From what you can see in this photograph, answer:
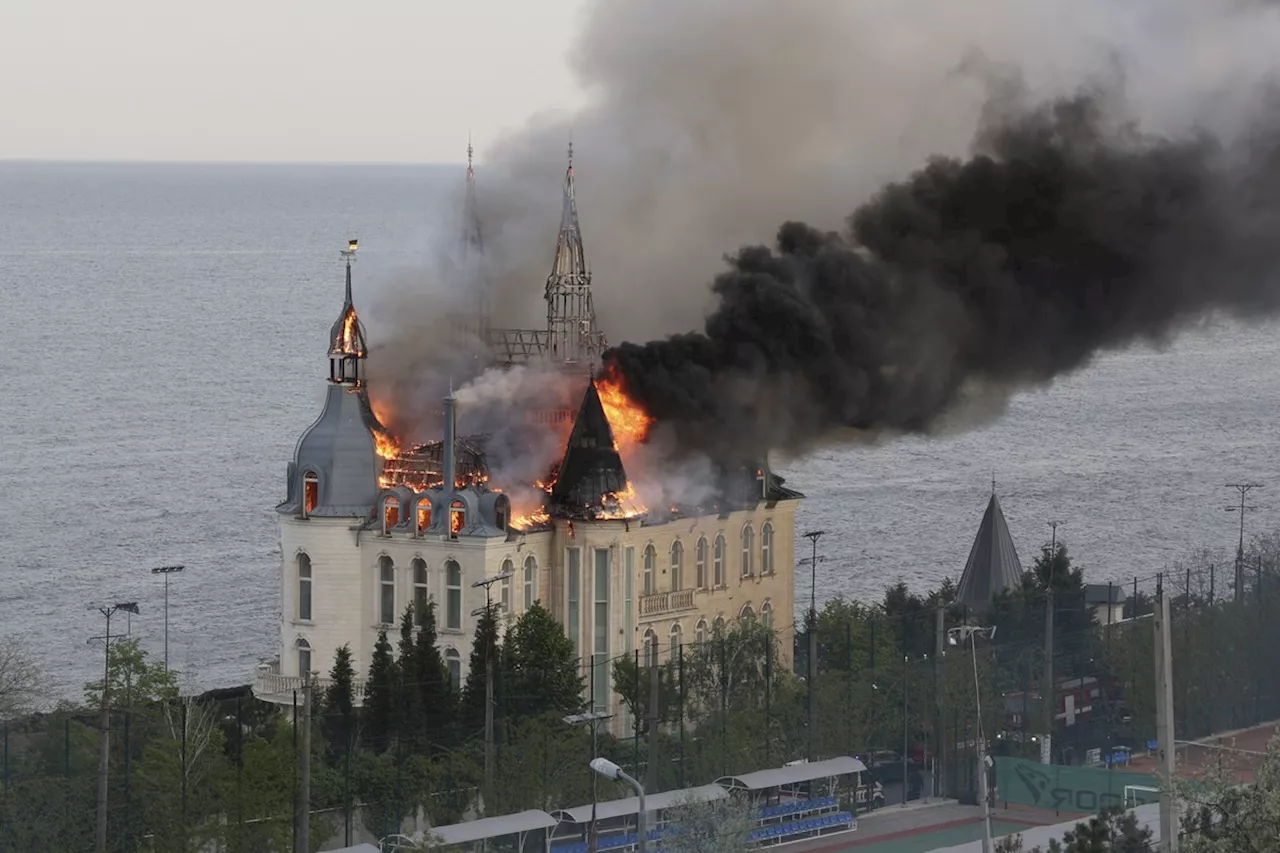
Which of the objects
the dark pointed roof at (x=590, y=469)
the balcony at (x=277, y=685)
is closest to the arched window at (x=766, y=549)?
the dark pointed roof at (x=590, y=469)

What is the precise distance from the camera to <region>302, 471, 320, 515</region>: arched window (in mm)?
82875

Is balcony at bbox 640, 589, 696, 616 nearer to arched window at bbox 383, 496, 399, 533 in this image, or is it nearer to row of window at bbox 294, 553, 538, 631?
row of window at bbox 294, 553, 538, 631

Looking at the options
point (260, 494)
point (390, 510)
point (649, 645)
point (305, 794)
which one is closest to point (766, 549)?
point (649, 645)

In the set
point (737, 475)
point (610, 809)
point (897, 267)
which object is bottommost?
point (610, 809)

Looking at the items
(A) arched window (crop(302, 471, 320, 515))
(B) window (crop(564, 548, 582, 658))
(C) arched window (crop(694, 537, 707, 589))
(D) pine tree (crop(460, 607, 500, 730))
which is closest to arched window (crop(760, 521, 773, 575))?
(C) arched window (crop(694, 537, 707, 589))

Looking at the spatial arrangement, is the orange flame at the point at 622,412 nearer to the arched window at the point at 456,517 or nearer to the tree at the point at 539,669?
the arched window at the point at 456,517

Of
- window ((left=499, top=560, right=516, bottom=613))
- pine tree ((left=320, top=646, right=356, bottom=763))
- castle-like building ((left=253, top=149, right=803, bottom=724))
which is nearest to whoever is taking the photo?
pine tree ((left=320, top=646, right=356, bottom=763))

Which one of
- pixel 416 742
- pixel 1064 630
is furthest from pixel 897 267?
pixel 416 742

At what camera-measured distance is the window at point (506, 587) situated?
8106 centimetres

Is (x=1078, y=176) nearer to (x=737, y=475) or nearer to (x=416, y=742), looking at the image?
(x=737, y=475)

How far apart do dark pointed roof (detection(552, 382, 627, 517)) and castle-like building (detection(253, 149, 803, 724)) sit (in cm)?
4

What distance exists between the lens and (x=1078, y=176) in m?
91.0

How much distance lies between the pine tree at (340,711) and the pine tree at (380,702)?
0.41 meters

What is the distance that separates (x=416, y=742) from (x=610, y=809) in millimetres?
5950
